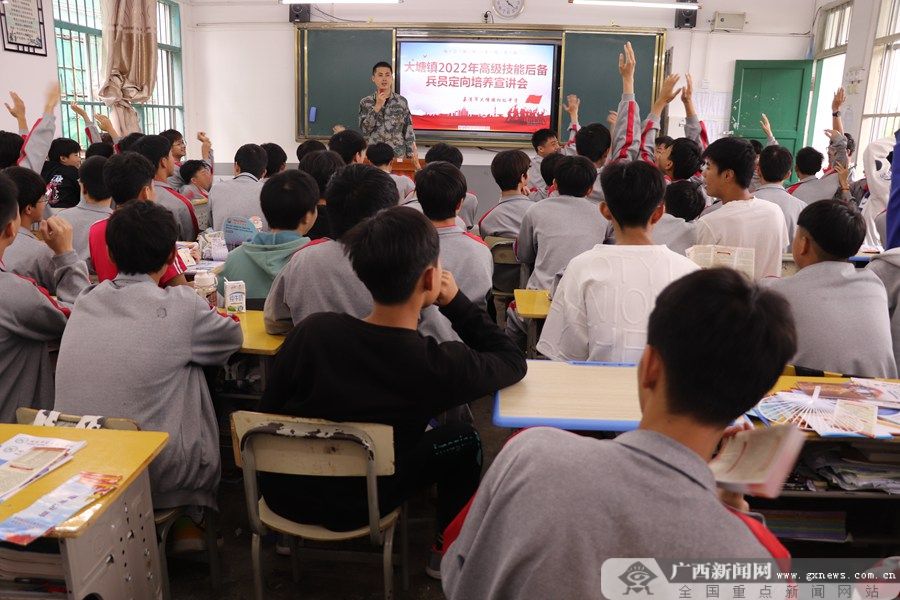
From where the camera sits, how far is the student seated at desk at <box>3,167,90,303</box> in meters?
2.56

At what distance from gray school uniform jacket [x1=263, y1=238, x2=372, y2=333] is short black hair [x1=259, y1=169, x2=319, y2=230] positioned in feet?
1.54

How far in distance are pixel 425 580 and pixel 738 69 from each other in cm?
799

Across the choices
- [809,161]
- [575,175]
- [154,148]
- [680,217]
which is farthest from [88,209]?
[809,161]

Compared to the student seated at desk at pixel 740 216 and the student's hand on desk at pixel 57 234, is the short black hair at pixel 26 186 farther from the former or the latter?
the student seated at desk at pixel 740 216

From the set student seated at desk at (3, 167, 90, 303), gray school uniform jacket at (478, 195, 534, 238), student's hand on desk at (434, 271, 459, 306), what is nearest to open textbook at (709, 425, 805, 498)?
student's hand on desk at (434, 271, 459, 306)

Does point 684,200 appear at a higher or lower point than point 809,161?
lower

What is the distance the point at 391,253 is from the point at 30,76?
5.72 m

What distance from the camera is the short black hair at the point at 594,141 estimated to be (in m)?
5.14

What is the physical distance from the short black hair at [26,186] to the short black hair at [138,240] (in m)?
1.08

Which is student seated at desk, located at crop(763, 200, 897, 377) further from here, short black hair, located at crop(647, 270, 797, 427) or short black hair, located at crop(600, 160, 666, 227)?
short black hair, located at crop(647, 270, 797, 427)

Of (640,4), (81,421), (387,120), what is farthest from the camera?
(640,4)

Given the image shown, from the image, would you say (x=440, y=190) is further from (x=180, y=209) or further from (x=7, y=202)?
(x=180, y=209)

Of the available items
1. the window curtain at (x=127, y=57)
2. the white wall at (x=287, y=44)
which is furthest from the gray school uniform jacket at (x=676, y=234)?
the window curtain at (x=127, y=57)

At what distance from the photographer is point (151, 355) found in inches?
77.3
